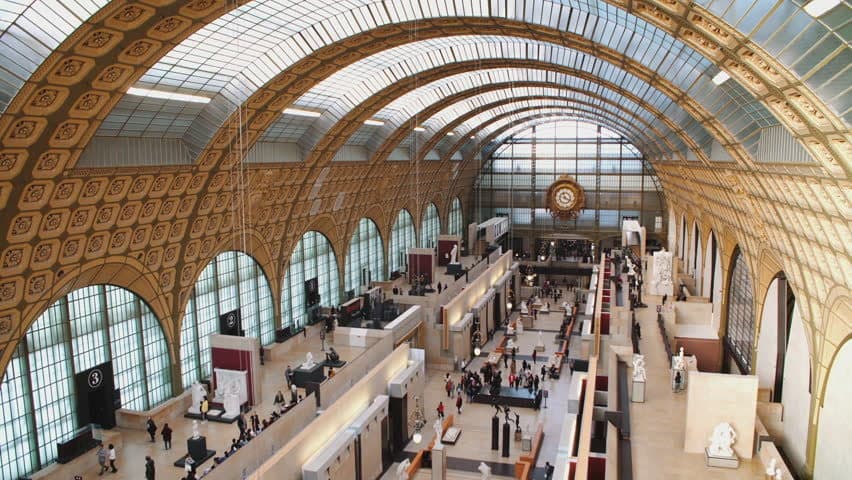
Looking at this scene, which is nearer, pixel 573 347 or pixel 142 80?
pixel 142 80

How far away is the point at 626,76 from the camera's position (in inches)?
1029

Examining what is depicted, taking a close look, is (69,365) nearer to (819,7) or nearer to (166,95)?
(166,95)

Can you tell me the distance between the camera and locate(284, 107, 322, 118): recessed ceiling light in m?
29.7

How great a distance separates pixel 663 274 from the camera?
3600cm

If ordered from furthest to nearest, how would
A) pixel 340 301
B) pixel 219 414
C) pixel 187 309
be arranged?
pixel 340 301 → pixel 187 309 → pixel 219 414

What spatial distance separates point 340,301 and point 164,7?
28564 millimetres

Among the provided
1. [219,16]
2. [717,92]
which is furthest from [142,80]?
[717,92]

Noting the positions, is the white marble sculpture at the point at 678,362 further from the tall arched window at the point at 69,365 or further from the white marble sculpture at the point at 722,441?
the tall arched window at the point at 69,365

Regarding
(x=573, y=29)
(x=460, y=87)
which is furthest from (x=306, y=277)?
(x=573, y=29)

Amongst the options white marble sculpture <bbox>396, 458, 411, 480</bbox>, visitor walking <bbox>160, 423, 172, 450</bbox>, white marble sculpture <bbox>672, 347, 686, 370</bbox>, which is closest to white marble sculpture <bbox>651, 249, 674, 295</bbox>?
white marble sculpture <bbox>672, 347, 686, 370</bbox>

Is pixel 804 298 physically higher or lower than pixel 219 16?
lower

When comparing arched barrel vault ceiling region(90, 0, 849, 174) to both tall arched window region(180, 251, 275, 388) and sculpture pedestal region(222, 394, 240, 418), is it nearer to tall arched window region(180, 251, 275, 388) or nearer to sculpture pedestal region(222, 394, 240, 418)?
tall arched window region(180, 251, 275, 388)

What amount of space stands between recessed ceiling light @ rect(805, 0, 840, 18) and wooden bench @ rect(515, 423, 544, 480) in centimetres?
1769

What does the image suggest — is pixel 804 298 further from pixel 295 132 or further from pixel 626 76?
pixel 295 132
